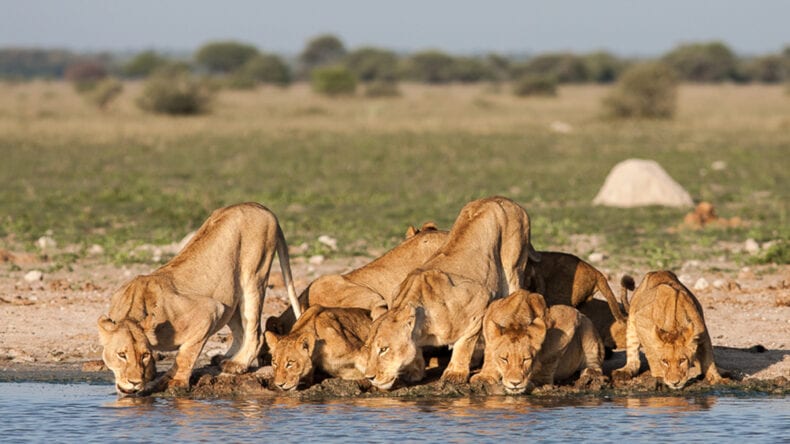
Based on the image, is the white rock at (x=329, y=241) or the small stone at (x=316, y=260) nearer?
the small stone at (x=316, y=260)

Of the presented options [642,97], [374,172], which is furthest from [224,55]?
[374,172]

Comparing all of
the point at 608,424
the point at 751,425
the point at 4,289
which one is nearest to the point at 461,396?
the point at 608,424

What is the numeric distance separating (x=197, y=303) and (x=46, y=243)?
7.21 metres

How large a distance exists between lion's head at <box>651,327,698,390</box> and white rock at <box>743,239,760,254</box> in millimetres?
6483

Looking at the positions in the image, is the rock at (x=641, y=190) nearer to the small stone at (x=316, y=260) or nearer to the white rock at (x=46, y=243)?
the small stone at (x=316, y=260)

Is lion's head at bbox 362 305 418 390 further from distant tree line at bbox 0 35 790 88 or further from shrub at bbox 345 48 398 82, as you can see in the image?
shrub at bbox 345 48 398 82

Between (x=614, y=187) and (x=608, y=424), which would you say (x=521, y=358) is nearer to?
(x=608, y=424)

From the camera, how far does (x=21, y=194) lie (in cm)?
2069

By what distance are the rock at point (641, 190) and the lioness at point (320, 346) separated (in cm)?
1058

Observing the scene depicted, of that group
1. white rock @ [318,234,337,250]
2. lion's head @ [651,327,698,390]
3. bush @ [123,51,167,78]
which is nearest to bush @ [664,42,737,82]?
bush @ [123,51,167,78]

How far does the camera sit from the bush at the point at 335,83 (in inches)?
2362

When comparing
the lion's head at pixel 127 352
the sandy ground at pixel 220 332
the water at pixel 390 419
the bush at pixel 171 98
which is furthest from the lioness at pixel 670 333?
the bush at pixel 171 98

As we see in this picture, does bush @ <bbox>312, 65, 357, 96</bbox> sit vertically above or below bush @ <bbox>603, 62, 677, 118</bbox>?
above

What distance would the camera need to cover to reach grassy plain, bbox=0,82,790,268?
652 inches
